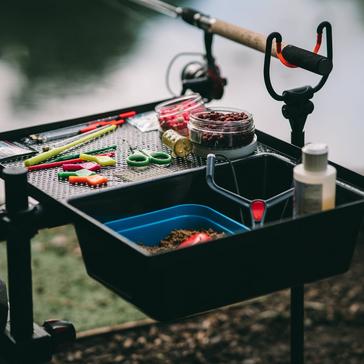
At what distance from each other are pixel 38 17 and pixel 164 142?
385 cm

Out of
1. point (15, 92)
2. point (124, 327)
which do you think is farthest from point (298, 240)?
point (15, 92)

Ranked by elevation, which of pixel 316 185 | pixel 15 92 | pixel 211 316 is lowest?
pixel 211 316

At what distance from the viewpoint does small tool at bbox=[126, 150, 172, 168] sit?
73.8 inches

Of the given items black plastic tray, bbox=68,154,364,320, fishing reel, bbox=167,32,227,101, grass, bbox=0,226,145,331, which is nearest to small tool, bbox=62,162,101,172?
black plastic tray, bbox=68,154,364,320

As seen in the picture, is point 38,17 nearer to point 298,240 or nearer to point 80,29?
point 80,29

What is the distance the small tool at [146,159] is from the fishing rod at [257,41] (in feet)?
0.97

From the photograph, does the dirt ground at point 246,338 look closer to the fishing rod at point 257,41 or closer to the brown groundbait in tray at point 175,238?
the fishing rod at point 257,41

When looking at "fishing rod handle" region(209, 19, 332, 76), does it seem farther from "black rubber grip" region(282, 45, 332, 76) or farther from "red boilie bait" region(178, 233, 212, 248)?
"red boilie bait" region(178, 233, 212, 248)

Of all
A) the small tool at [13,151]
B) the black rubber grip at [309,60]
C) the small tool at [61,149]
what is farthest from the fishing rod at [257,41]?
the small tool at [13,151]

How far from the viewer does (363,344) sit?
3293mm

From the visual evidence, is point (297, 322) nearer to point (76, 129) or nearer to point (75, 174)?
point (75, 174)

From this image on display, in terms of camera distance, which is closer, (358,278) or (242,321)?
(242,321)

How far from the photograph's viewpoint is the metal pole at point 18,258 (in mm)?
1638

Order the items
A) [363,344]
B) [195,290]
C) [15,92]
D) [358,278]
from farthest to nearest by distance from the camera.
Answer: [15,92] < [358,278] < [363,344] < [195,290]
